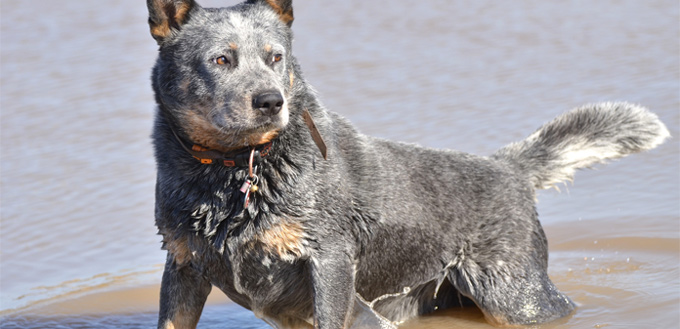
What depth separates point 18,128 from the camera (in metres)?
8.72

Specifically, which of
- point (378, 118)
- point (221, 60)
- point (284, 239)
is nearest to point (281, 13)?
point (221, 60)

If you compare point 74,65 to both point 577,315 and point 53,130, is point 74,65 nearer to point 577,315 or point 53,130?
point 53,130

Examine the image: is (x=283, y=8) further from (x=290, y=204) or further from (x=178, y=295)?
(x=178, y=295)

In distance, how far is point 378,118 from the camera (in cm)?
863

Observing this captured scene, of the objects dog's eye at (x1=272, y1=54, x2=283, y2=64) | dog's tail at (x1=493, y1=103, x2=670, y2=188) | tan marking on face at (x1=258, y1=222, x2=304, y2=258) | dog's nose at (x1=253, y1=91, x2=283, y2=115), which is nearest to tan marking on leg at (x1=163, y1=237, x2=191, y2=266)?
tan marking on face at (x1=258, y1=222, x2=304, y2=258)

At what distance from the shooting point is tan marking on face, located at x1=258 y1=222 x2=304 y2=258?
14.0ft

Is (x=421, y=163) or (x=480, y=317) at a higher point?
(x=421, y=163)

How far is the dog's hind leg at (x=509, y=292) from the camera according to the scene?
501 centimetres

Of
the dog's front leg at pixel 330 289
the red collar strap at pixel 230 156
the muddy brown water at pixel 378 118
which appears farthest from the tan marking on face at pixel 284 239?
the muddy brown water at pixel 378 118

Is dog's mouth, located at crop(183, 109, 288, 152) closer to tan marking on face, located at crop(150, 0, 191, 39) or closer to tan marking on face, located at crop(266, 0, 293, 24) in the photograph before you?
tan marking on face, located at crop(150, 0, 191, 39)

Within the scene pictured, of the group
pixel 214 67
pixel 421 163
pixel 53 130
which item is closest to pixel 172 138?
pixel 214 67

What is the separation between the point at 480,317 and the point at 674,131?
331cm

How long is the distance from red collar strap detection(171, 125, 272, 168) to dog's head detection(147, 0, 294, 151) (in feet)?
0.10

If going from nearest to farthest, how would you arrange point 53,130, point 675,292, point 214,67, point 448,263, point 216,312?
point 214,67 < point 448,263 < point 675,292 < point 216,312 < point 53,130
